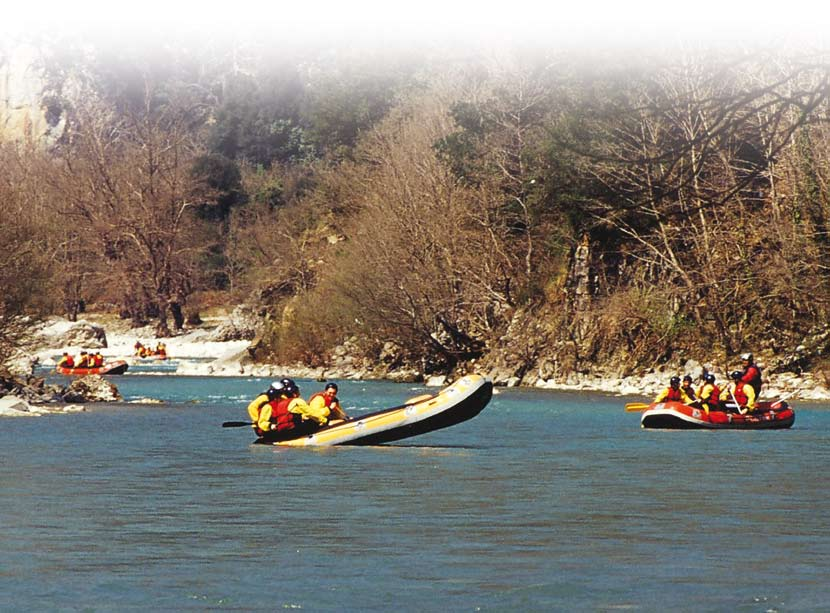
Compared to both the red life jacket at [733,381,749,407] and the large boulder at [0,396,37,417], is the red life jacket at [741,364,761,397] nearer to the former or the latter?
the red life jacket at [733,381,749,407]

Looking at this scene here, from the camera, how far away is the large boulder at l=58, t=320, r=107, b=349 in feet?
246

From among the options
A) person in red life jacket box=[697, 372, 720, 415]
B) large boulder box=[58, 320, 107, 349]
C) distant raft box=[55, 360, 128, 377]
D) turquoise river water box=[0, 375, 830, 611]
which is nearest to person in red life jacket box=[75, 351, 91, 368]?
distant raft box=[55, 360, 128, 377]

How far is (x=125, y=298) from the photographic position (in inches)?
3342

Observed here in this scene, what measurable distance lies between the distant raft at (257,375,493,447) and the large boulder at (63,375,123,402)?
15.5 m

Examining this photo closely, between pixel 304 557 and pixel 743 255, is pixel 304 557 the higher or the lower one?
the lower one

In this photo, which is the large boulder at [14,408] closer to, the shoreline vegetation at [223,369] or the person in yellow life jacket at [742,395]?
the shoreline vegetation at [223,369]

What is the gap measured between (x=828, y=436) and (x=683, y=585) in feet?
56.7

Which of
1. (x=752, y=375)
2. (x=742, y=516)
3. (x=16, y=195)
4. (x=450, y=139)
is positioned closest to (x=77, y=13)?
(x=450, y=139)

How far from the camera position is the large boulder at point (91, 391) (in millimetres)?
42438

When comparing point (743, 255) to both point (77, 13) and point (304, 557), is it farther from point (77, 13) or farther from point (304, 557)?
point (77, 13)

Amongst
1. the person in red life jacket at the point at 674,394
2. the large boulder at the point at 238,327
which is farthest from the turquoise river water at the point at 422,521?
the large boulder at the point at 238,327

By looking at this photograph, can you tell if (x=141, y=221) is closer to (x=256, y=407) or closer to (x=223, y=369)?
(x=223, y=369)

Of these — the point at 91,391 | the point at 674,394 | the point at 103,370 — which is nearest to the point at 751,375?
the point at 674,394

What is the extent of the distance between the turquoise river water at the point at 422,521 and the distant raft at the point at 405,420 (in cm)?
36
